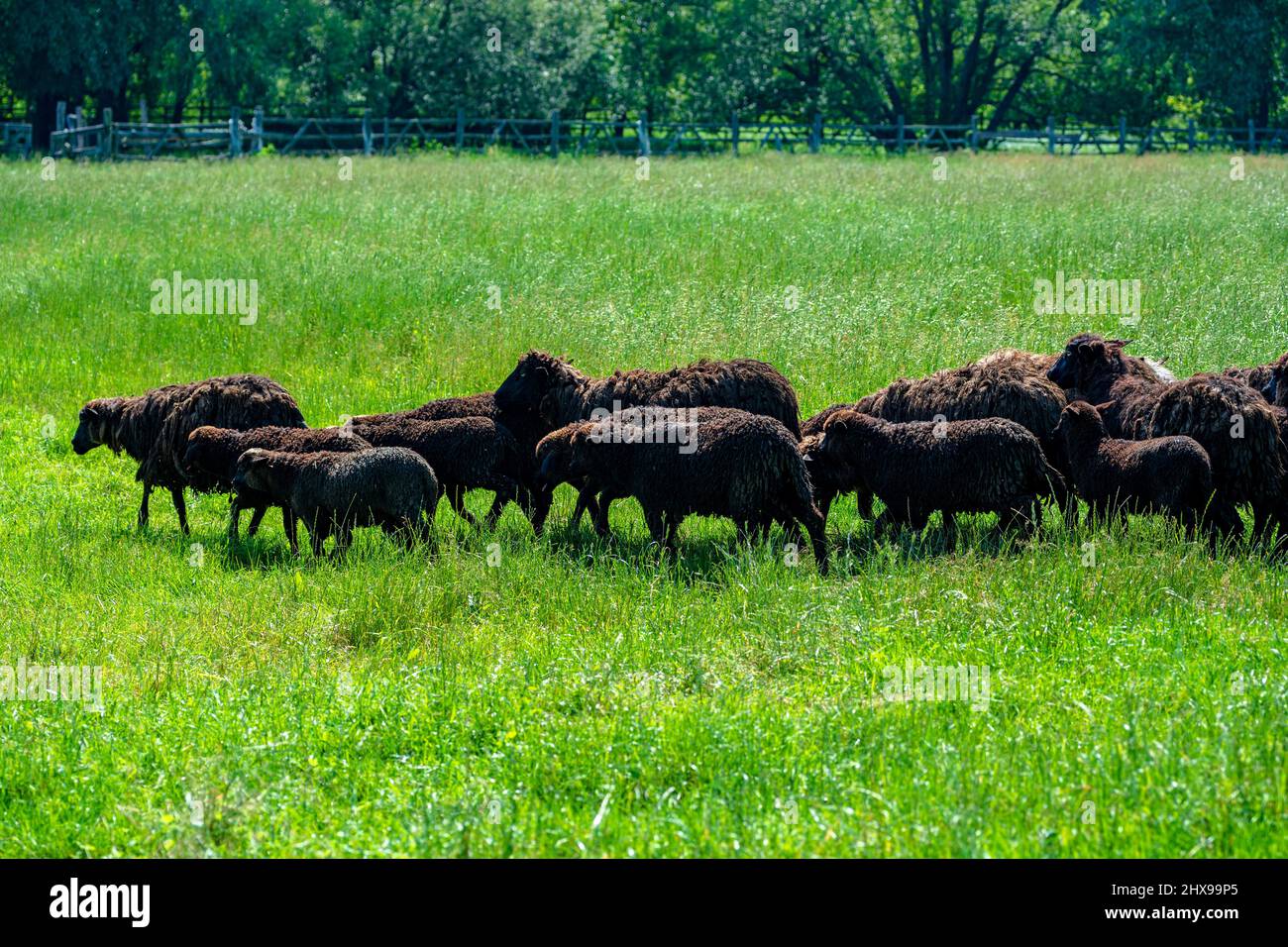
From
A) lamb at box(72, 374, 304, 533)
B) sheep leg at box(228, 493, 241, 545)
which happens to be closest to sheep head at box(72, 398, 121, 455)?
lamb at box(72, 374, 304, 533)

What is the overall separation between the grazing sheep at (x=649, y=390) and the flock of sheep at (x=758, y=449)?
19mm

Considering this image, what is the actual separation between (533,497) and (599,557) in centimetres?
222

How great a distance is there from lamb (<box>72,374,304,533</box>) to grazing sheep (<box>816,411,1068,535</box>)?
5.28 meters

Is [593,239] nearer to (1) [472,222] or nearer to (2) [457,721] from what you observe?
(1) [472,222]

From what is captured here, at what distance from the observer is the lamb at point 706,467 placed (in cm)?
1122

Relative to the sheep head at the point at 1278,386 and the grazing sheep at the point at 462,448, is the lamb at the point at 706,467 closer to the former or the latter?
the grazing sheep at the point at 462,448

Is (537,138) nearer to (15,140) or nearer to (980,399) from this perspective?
(15,140)

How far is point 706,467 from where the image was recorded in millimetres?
11258

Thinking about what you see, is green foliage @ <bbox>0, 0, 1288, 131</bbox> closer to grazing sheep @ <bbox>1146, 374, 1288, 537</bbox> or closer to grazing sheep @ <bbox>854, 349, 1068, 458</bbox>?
grazing sheep @ <bbox>854, 349, 1068, 458</bbox>

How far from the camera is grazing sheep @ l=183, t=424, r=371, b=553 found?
40.8 feet

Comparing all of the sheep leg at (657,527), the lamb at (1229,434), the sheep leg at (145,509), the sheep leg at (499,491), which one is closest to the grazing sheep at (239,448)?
the sheep leg at (145,509)

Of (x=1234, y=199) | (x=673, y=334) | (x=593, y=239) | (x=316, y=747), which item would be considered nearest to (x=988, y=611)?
(x=316, y=747)

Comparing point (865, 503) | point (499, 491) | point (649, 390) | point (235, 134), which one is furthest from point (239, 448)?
point (235, 134)

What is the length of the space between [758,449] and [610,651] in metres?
2.85
